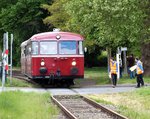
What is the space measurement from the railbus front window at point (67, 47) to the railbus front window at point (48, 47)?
360 millimetres

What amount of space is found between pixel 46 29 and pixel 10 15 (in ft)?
16.4

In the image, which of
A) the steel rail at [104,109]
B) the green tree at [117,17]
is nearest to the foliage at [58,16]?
the green tree at [117,17]

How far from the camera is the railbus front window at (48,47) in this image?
3038 cm

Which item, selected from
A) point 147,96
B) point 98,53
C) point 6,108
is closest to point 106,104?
point 147,96

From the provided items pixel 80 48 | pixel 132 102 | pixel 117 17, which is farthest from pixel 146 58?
pixel 132 102

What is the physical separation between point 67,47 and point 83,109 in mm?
12798

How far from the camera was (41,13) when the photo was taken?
5975 centimetres

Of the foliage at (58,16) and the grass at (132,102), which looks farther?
the foliage at (58,16)

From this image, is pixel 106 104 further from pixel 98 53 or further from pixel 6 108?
pixel 98 53

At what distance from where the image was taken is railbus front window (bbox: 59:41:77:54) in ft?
99.9

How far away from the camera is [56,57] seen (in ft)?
98.9

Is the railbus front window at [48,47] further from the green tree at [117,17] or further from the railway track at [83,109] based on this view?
the railway track at [83,109]

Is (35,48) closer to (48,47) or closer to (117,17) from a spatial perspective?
(48,47)

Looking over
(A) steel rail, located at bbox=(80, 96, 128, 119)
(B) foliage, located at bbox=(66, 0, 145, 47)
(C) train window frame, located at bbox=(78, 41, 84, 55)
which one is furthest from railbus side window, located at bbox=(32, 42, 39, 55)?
(A) steel rail, located at bbox=(80, 96, 128, 119)
